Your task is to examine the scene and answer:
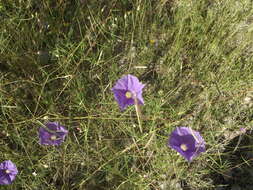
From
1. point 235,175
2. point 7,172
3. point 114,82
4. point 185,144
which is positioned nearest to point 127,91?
point 114,82

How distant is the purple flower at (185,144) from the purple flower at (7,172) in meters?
0.73

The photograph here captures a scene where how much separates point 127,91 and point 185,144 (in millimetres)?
367

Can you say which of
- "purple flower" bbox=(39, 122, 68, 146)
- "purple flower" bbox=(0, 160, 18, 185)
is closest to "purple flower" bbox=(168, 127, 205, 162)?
"purple flower" bbox=(39, 122, 68, 146)

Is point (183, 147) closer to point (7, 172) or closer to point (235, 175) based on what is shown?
point (235, 175)

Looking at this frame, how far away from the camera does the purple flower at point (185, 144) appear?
1394 millimetres

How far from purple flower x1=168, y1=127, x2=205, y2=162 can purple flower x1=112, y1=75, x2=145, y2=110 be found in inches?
9.3

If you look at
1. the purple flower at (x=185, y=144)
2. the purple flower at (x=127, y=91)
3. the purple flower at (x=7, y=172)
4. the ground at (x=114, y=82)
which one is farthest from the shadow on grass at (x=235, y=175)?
the purple flower at (x=7, y=172)

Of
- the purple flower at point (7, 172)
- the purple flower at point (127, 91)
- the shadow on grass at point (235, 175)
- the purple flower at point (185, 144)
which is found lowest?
the shadow on grass at point (235, 175)

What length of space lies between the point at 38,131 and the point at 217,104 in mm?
993

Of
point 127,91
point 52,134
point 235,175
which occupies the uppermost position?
point 127,91

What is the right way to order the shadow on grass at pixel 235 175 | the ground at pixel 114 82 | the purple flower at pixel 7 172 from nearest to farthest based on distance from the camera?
1. the purple flower at pixel 7 172
2. the ground at pixel 114 82
3. the shadow on grass at pixel 235 175

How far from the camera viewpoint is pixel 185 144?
1426 mm

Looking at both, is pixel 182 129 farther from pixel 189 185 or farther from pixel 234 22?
pixel 234 22

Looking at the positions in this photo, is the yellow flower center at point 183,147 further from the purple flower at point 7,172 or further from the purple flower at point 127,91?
the purple flower at point 7,172
